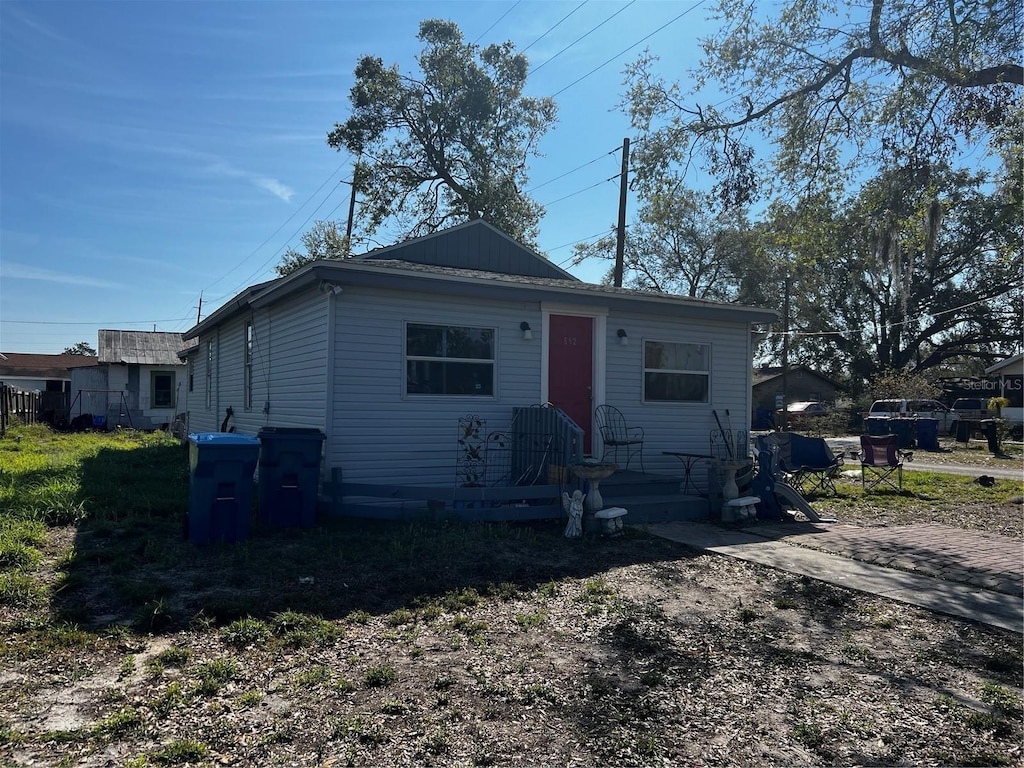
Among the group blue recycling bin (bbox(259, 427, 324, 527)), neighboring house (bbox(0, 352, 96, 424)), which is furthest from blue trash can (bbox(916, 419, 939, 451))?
neighboring house (bbox(0, 352, 96, 424))

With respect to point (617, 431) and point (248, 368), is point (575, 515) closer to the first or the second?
point (617, 431)

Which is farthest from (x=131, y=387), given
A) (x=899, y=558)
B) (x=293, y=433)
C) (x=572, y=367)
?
(x=899, y=558)

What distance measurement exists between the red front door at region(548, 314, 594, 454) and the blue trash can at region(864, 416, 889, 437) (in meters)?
17.4

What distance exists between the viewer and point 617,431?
10.2 meters

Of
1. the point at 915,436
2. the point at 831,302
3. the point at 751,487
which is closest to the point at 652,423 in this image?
the point at 751,487

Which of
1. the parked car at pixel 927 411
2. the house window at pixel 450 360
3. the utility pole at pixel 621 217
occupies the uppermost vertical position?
the utility pole at pixel 621 217

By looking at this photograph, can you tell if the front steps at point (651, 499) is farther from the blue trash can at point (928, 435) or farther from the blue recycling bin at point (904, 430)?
the blue recycling bin at point (904, 430)

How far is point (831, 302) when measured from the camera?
140ft

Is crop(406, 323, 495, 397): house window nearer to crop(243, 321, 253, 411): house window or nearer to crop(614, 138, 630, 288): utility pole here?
crop(243, 321, 253, 411): house window

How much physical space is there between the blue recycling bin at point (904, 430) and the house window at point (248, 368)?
64.8 ft

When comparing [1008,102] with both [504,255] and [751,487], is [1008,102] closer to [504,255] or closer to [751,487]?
[751,487]

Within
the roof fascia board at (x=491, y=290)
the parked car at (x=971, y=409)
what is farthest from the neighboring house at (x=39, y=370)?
the parked car at (x=971, y=409)

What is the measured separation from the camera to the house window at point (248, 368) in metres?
11.9

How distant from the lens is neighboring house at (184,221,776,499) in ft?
27.5
